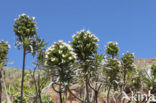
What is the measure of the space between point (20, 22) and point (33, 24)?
0.82m

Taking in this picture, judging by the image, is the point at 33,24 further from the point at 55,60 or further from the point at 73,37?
the point at 55,60

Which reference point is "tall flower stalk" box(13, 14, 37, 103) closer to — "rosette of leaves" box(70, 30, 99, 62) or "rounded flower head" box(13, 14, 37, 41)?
"rounded flower head" box(13, 14, 37, 41)

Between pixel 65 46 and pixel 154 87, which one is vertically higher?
pixel 65 46

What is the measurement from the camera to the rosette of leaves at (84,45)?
7989 millimetres

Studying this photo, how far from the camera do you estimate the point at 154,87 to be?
8117 mm

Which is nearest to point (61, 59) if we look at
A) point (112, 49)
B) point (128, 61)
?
point (112, 49)

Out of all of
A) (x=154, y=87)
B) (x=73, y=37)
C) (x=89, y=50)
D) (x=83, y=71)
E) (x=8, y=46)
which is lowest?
(x=154, y=87)

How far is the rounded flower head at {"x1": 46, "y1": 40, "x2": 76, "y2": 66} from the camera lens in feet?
23.5

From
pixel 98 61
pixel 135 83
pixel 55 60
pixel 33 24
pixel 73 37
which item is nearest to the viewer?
pixel 55 60

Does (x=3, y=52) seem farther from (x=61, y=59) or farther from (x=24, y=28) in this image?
(x=61, y=59)

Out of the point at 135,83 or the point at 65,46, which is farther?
the point at 135,83

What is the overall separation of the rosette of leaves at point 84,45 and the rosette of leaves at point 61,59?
711 mm

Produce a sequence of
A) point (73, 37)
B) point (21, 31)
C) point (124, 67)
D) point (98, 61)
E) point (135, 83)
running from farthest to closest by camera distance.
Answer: point (124, 67), point (135, 83), point (21, 31), point (73, 37), point (98, 61)

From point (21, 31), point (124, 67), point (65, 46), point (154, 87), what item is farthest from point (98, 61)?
point (124, 67)
